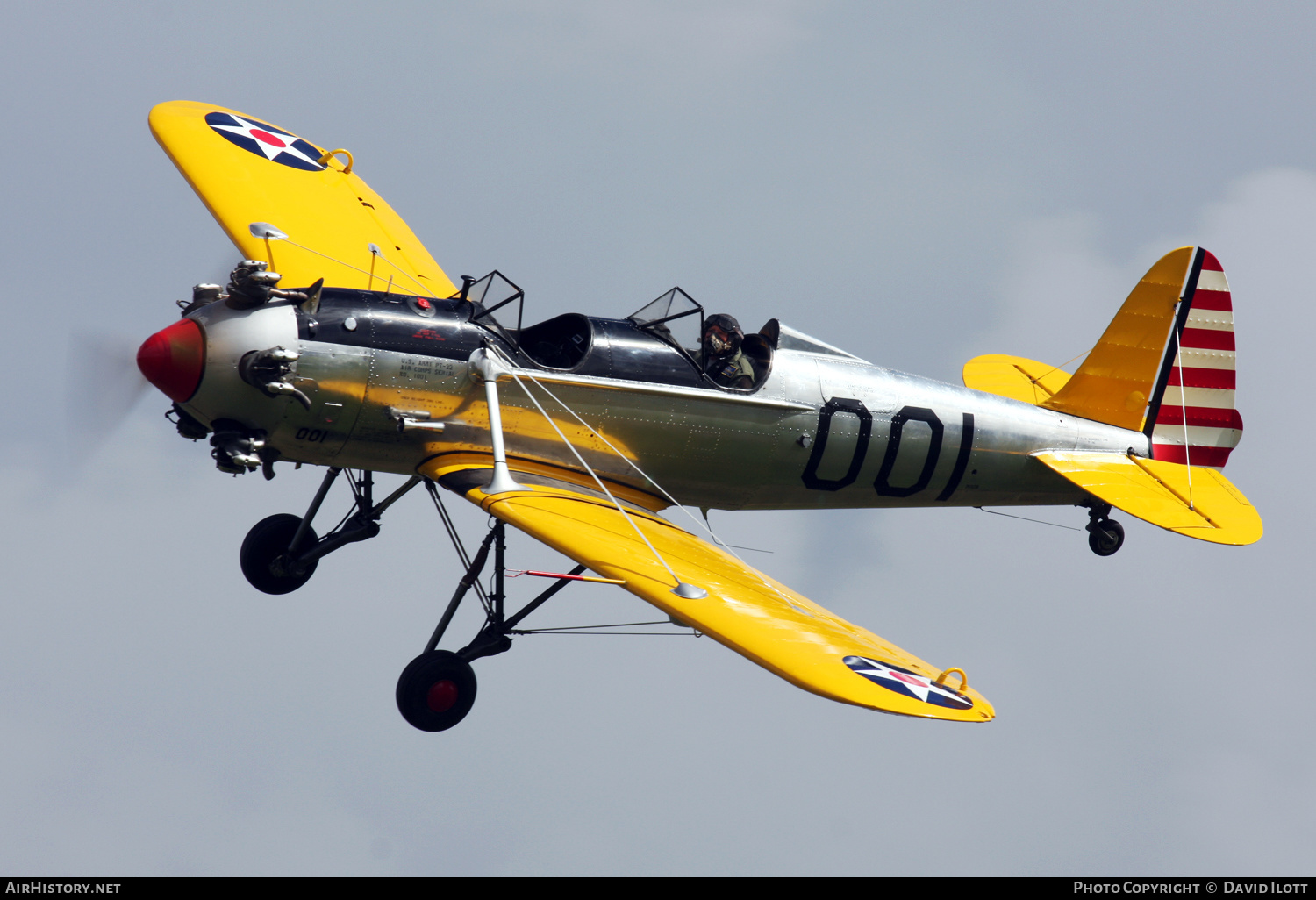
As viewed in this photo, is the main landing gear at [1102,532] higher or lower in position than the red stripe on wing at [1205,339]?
lower

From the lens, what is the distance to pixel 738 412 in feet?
47.0

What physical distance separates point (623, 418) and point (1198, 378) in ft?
20.2

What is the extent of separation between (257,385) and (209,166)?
4.62 meters

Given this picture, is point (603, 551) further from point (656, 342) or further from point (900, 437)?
point (900, 437)


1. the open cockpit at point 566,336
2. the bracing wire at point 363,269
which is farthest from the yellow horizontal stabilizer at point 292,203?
the open cockpit at point 566,336

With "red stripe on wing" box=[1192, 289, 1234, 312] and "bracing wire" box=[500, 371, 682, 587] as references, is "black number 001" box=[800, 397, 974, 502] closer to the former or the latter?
"bracing wire" box=[500, 371, 682, 587]

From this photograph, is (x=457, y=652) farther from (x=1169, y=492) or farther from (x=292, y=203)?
(x=1169, y=492)

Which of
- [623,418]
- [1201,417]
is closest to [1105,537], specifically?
[1201,417]

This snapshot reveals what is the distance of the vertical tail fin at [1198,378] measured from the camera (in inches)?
636

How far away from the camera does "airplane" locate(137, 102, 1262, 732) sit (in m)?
12.5

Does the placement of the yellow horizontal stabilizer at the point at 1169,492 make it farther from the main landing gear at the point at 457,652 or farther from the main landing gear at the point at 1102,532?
the main landing gear at the point at 457,652

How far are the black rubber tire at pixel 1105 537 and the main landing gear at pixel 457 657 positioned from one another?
5.69m

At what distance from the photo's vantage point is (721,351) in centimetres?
1431

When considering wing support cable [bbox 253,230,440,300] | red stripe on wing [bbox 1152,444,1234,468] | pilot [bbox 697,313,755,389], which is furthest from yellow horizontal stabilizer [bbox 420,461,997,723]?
red stripe on wing [bbox 1152,444,1234,468]
